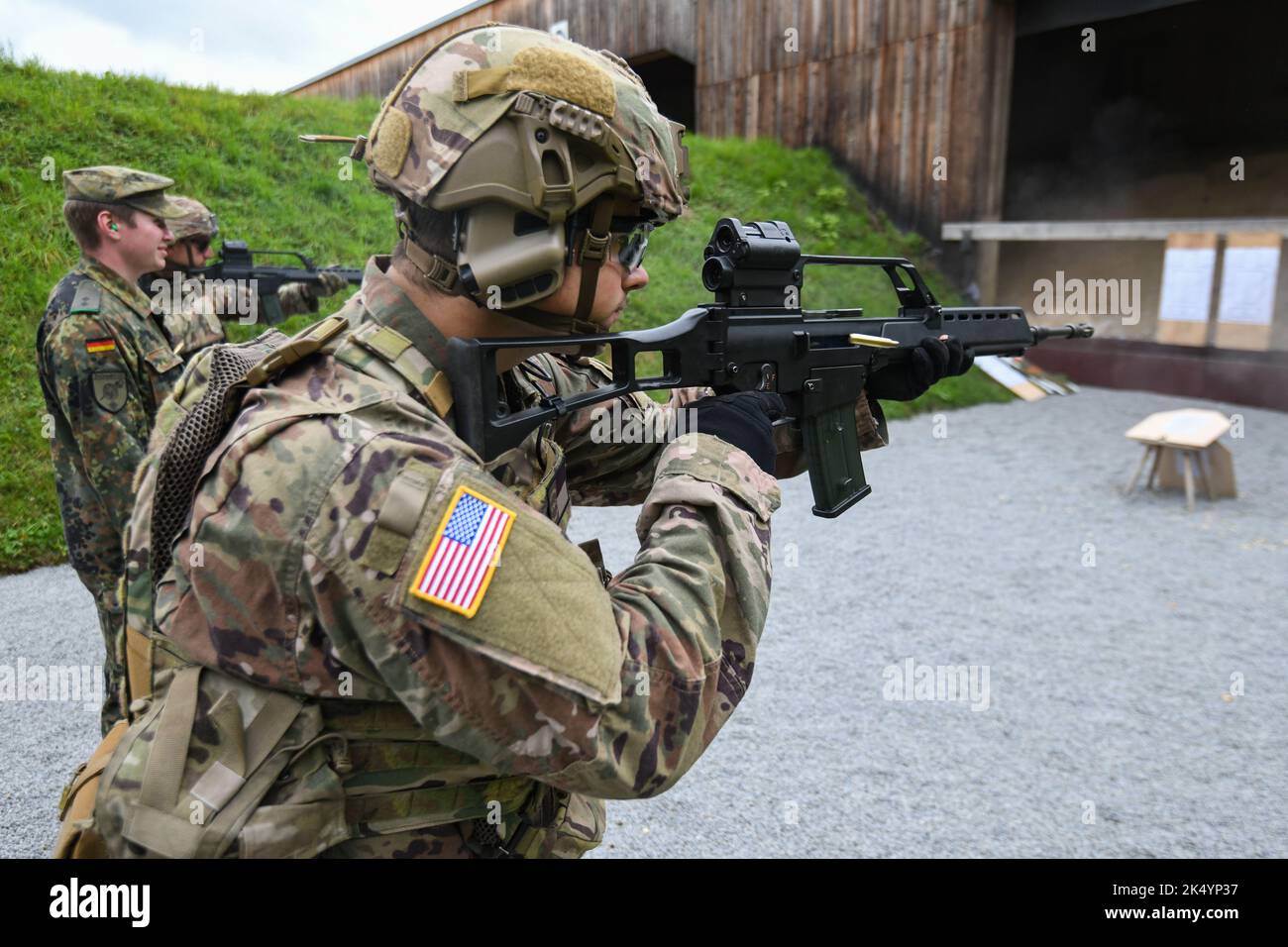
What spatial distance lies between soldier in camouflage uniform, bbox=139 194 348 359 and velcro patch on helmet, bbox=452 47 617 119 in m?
3.13

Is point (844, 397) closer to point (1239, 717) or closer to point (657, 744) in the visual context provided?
point (657, 744)

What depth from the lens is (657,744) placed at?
126cm

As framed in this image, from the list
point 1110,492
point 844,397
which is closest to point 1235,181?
point 1110,492

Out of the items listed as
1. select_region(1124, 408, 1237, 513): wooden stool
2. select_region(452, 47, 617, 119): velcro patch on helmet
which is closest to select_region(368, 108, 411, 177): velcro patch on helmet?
select_region(452, 47, 617, 119): velcro patch on helmet

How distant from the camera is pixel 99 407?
345 cm

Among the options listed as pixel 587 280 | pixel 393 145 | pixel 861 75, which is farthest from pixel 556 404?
pixel 861 75

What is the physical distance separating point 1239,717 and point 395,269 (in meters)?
4.44

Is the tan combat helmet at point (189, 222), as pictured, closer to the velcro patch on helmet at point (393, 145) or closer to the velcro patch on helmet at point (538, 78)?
the velcro patch on helmet at point (393, 145)

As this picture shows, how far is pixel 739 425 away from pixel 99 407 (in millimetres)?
2967

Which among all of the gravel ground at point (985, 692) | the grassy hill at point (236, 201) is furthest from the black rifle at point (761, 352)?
the grassy hill at point (236, 201)

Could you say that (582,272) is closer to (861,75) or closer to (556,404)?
(556,404)

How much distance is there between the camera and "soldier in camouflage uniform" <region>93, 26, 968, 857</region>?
115 centimetres

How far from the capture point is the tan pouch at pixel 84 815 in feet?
4.21

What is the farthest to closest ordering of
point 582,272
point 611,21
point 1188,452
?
point 611,21 → point 1188,452 → point 582,272
